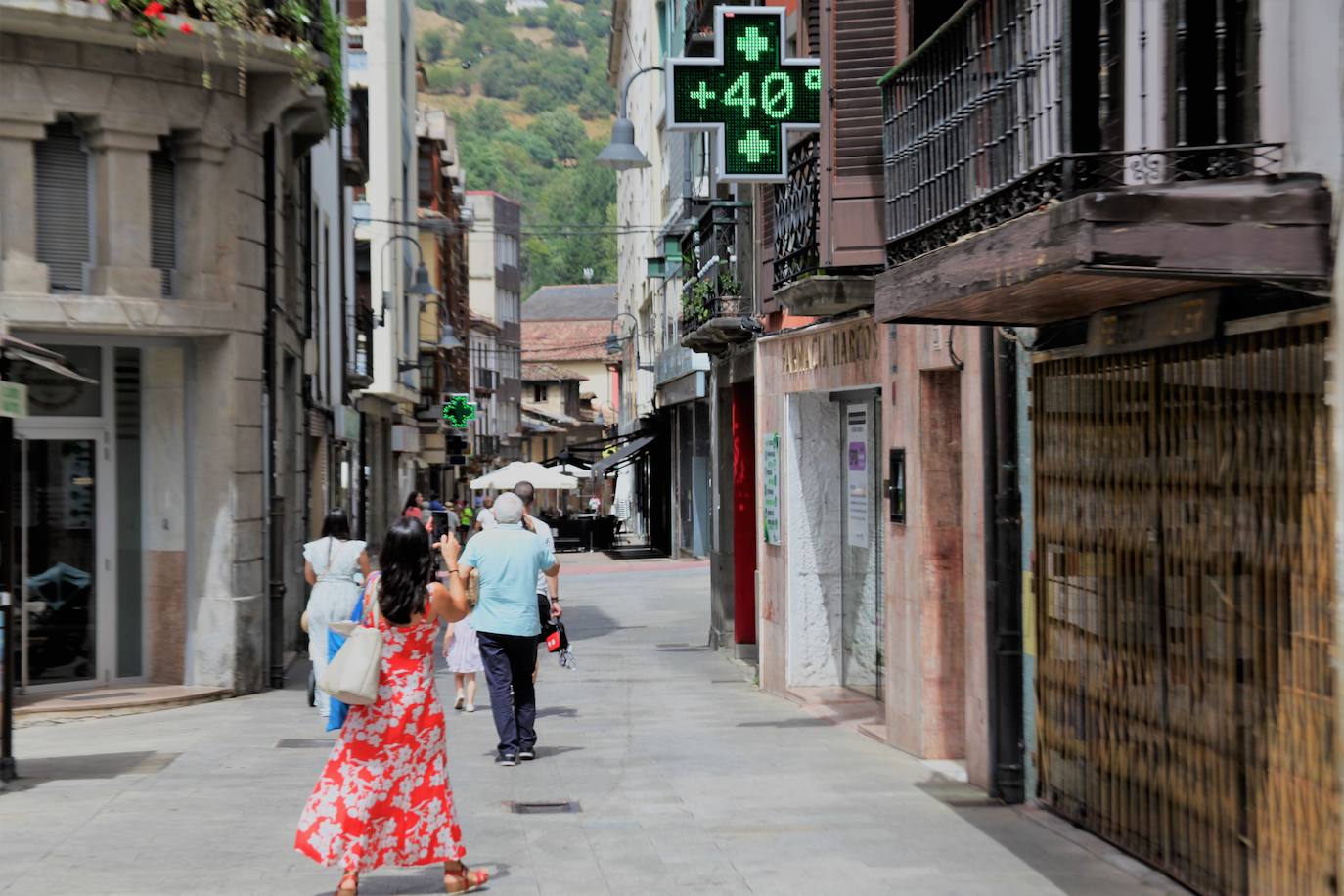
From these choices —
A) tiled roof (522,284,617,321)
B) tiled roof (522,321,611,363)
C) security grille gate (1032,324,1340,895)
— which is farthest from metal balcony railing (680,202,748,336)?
tiled roof (522,284,617,321)

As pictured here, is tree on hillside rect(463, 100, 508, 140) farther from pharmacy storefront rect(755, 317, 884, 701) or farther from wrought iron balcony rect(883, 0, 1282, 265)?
wrought iron balcony rect(883, 0, 1282, 265)

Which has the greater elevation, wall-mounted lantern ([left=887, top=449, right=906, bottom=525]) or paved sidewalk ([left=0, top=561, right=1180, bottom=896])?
wall-mounted lantern ([left=887, top=449, right=906, bottom=525])

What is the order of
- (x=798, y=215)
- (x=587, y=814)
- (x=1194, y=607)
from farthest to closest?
(x=798, y=215)
(x=587, y=814)
(x=1194, y=607)

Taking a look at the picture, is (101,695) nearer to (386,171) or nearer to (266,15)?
(266,15)

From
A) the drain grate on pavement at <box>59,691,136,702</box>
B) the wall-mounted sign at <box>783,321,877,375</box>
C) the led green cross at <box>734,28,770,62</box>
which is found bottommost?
the drain grate on pavement at <box>59,691,136,702</box>

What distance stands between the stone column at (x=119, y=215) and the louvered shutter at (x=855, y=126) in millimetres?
6753

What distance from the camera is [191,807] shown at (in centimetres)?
997

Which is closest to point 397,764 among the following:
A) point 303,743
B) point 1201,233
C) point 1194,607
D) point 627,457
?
point 1194,607

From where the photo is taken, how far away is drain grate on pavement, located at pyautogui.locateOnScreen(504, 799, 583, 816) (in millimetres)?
9852

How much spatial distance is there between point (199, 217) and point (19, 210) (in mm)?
1634

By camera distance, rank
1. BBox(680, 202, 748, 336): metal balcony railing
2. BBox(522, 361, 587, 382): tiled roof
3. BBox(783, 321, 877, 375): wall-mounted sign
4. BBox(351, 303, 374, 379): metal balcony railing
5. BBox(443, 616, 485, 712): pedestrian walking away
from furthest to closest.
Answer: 1. BBox(522, 361, 587, 382): tiled roof
2. BBox(351, 303, 374, 379): metal balcony railing
3. BBox(680, 202, 748, 336): metal balcony railing
4. BBox(443, 616, 485, 712): pedestrian walking away
5. BBox(783, 321, 877, 375): wall-mounted sign

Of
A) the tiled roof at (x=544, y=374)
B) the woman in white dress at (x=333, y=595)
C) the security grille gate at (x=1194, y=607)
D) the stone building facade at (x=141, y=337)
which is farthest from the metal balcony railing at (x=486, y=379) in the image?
the security grille gate at (x=1194, y=607)

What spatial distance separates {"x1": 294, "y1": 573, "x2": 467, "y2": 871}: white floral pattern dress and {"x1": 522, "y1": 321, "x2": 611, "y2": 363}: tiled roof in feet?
314

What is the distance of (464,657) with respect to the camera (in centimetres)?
1489
